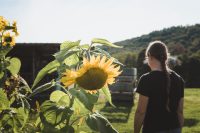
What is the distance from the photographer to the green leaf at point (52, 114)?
3.81 feet

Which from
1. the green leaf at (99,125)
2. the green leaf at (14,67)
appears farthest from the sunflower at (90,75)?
the green leaf at (14,67)

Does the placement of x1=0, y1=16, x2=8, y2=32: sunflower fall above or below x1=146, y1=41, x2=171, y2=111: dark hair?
above

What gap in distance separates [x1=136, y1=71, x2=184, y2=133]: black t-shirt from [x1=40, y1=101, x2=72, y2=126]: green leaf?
106 inches

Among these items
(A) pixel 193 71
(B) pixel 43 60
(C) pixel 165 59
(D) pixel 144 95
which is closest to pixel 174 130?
(D) pixel 144 95

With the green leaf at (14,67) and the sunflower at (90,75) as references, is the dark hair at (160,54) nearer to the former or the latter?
the green leaf at (14,67)

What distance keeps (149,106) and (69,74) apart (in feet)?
9.70

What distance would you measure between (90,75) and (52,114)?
19 centimetres

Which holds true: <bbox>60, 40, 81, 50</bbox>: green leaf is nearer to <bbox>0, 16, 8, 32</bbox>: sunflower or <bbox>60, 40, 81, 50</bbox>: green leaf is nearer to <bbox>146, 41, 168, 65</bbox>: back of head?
<bbox>0, 16, 8, 32</bbox>: sunflower

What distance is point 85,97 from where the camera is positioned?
3.54ft

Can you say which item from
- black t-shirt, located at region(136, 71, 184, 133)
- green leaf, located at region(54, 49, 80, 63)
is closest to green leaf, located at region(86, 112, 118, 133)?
green leaf, located at region(54, 49, 80, 63)

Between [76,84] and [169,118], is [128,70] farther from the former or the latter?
[76,84]

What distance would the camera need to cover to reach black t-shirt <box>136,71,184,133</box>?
12.6ft

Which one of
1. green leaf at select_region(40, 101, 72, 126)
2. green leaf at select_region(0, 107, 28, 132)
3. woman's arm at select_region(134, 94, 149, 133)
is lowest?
woman's arm at select_region(134, 94, 149, 133)

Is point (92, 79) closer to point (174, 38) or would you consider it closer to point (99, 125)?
point (99, 125)
